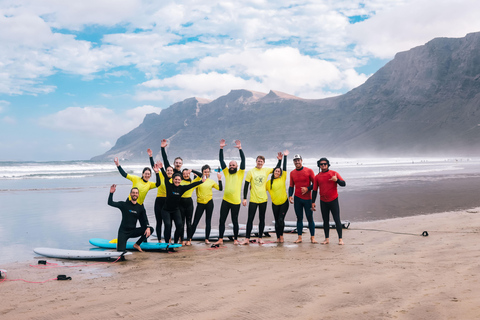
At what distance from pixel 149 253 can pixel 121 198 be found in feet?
35.1

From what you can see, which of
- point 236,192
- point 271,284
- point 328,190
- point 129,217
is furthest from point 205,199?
point 271,284

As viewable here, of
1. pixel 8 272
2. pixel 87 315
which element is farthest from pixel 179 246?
pixel 87 315

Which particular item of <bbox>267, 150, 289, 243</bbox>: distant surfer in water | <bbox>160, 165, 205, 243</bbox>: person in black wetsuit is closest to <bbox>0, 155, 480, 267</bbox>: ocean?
<bbox>267, 150, 289, 243</bbox>: distant surfer in water

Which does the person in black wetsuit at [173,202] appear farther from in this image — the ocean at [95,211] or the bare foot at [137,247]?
the ocean at [95,211]

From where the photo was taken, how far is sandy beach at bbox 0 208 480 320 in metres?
4.09

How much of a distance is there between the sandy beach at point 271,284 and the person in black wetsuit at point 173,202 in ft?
2.29

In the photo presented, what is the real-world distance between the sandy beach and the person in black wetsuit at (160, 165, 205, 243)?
2.29 ft

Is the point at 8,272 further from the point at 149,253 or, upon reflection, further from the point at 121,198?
the point at 121,198

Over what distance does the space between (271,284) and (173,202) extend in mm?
3938

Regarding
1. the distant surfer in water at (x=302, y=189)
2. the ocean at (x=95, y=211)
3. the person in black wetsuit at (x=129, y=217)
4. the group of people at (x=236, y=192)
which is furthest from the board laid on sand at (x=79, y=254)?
the distant surfer in water at (x=302, y=189)

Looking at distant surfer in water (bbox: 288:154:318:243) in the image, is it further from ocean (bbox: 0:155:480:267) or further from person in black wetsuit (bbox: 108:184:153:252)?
person in black wetsuit (bbox: 108:184:153:252)

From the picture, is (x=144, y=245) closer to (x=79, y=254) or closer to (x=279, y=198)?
(x=79, y=254)

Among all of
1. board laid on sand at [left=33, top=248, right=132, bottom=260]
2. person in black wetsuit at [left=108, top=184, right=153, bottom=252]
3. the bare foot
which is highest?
person in black wetsuit at [left=108, top=184, right=153, bottom=252]

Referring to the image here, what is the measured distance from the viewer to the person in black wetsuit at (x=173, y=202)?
8.39 meters
